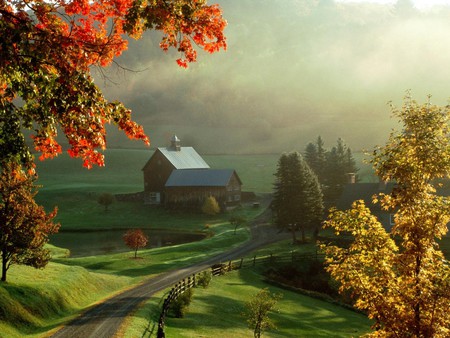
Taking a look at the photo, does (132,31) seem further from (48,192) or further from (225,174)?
(48,192)

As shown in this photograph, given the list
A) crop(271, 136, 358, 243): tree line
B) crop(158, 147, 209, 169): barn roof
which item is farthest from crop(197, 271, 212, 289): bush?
crop(158, 147, 209, 169): barn roof

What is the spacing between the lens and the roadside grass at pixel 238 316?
29.7m

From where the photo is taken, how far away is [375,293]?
12.9m

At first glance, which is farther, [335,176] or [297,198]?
[335,176]

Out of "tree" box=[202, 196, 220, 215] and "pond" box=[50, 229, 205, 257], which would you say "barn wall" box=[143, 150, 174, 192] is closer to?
"tree" box=[202, 196, 220, 215]

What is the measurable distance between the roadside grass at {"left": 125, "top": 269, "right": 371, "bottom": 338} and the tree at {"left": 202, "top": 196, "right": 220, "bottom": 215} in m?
44.6

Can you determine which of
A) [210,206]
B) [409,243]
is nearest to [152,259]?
[210,206]

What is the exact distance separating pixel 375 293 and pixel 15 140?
35.5 ft

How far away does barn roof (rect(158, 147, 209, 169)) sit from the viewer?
376 ft

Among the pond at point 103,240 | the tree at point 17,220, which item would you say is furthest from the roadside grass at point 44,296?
the pond at point 103,240

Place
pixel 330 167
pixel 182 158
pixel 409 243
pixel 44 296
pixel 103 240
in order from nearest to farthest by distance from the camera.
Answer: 1. pixel 409 243
2. pixel 44 296
3. pixel 103 240
4. pixel 330 167
5. pixel 182 158

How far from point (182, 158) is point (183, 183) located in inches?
608

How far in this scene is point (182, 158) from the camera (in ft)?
392

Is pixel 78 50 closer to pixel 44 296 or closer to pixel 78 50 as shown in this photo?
pixel 78 50
